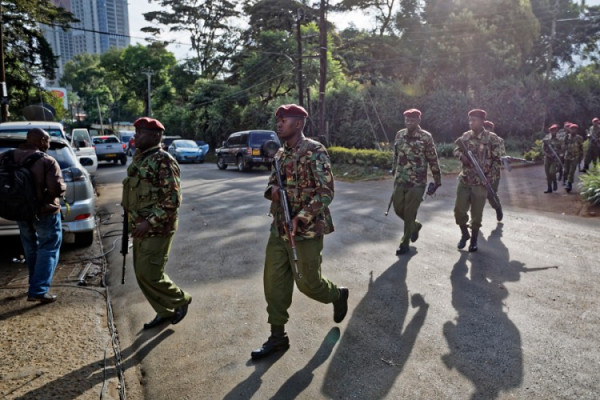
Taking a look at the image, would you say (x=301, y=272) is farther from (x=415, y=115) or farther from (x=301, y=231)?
(x=415, y=115)

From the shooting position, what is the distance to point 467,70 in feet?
84.9

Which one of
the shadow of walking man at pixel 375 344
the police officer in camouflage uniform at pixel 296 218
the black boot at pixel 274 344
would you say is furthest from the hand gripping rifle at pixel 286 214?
the shadow of walking man at pixel 375 344

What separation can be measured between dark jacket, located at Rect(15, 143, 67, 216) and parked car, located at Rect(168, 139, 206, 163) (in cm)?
2062

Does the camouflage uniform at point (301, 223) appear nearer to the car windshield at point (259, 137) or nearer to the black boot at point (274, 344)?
the black boot at point (274, 344)

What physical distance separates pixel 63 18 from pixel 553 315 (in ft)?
89.4

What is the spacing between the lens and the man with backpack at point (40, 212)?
421cm

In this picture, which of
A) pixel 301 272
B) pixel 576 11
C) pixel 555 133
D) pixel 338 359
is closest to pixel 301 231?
pixel 301 272

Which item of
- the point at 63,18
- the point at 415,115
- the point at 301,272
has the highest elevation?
the point at 63,18

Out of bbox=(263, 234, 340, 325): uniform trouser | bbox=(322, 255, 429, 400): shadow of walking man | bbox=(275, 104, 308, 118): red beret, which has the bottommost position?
bbox=(322, 255, 429, 400): shadow of walking man

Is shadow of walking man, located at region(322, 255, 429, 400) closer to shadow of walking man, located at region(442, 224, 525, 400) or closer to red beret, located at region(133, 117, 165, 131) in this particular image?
shadow of walking man, located at region(442, 224, 525, 400)

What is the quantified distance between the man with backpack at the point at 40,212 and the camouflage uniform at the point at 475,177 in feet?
15.6

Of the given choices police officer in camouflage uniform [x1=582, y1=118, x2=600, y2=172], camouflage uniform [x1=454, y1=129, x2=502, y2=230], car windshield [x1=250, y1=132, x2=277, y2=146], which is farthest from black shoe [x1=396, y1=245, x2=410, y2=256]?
car windshield [x1=250, y1=132, x2=277, y2=146]

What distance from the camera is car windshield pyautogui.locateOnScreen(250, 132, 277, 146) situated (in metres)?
19.0

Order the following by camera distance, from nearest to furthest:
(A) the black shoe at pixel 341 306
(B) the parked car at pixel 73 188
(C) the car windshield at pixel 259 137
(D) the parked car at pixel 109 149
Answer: (A) the black shoe at pixel 341 306 < (B) the parked car at pixel 73 188 < (C) the car windshield at pixel 259 137 < (D) the parked car at pixel 109 149
